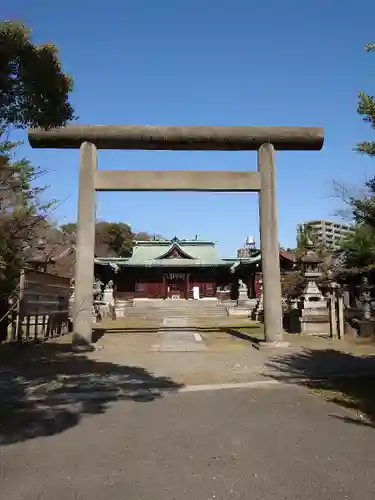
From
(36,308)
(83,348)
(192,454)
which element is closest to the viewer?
(192,454)

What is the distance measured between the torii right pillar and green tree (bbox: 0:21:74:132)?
782cm

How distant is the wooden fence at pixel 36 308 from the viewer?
1070cm

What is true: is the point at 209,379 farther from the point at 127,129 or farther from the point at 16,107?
the point at 127,129

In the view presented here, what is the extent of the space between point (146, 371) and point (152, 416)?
2.95m

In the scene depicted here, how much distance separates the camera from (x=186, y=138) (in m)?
11.9

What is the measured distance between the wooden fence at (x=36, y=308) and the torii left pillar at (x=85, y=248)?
1.23 m

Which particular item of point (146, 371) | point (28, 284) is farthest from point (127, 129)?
point (146, 371)

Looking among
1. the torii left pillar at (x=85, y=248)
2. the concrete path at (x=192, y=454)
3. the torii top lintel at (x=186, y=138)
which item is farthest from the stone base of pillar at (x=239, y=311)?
the concrete path at (x=192, y=454)

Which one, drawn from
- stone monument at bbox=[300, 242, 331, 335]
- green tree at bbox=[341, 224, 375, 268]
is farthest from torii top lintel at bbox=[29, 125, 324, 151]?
green tree at bbox=[341, 224, 375, 268]

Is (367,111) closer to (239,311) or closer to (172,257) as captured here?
(239,311)

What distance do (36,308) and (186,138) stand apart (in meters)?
6.55

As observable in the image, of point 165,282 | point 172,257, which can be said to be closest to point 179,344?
point 165,282

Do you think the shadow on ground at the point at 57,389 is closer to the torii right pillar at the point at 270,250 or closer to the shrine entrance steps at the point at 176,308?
the torii right pillar at the point at 270,250

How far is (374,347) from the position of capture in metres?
11.6
